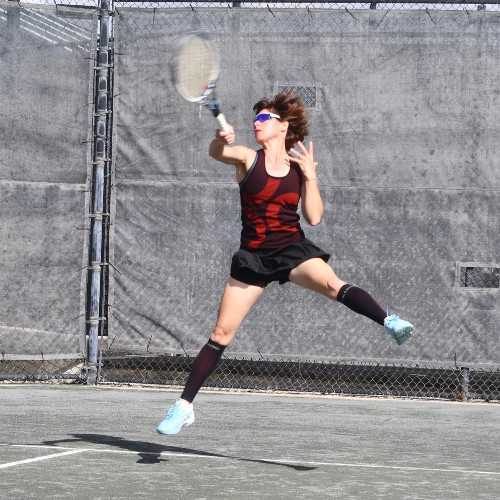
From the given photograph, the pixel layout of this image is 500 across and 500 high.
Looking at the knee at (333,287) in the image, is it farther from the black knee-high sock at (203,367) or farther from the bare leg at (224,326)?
the black knee-high sock at (203,367)

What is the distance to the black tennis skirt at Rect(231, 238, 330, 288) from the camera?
5043mm

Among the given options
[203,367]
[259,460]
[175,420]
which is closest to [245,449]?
[259,460]

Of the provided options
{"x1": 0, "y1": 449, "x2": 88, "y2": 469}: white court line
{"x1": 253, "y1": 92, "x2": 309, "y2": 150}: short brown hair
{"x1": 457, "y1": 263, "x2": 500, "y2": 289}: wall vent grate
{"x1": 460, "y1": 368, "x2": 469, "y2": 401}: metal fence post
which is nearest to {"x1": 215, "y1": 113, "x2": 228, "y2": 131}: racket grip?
{"x1": 253, "y1": 92, "x2": 309, "y2": 150}: short brown hair

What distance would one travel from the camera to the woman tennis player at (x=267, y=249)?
194 inches

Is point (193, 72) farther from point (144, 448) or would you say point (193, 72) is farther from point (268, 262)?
point (144, 448)

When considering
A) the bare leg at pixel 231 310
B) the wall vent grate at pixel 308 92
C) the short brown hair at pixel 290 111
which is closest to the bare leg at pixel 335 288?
the bare leg at pixel 231 310

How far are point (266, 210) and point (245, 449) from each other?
49.7 inches

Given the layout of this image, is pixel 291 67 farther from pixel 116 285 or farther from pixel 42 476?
pixel 42 476

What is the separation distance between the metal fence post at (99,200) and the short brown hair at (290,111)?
405cm

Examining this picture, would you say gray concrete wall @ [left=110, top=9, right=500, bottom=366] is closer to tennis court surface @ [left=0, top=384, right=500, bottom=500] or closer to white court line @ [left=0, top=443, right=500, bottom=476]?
tennis court surface @ [left=0, top=384, right=500, bottom=500]

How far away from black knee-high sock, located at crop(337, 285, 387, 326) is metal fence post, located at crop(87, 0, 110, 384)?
190 inches

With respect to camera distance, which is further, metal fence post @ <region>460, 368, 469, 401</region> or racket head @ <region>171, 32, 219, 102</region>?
metal fence post @ <region>460, 368, 469, 401</region>

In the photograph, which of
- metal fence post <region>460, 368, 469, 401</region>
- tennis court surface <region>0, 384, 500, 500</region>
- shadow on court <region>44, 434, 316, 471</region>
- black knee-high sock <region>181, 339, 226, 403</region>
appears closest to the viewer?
tennis court surface <region>0, 384, 500, 500</region>

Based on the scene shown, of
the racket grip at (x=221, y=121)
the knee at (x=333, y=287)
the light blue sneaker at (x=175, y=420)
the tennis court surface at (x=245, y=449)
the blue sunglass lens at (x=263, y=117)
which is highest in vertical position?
the blue sunglass lens at (x=263, y=117)
